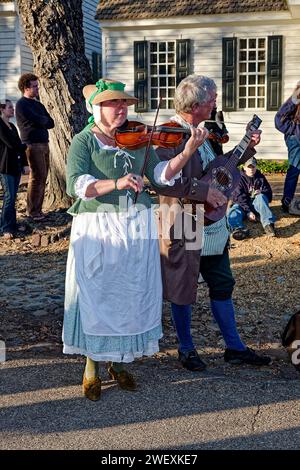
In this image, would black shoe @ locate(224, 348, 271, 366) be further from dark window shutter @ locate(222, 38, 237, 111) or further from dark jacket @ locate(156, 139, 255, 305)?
dark window shutter @ locate(222, 38, 237, 111)

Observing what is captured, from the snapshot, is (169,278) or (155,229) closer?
(155,229)

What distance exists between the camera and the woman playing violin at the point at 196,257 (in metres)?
4.77

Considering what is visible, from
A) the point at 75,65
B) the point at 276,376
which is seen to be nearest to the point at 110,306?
the point at 276,376

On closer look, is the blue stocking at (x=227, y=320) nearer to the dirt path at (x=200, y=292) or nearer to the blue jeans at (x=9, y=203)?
the dirt path at (x=200, y=292)

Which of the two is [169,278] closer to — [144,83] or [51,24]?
[51,24]

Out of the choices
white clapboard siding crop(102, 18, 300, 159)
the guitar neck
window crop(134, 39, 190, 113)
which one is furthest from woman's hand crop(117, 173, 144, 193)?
window crop(134, 39, 190, 113)

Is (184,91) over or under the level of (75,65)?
under

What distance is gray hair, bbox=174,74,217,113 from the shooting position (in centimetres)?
475

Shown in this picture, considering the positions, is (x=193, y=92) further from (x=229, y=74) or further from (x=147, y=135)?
(x=229, y=74)

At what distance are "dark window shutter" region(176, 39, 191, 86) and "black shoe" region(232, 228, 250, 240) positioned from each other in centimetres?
865
